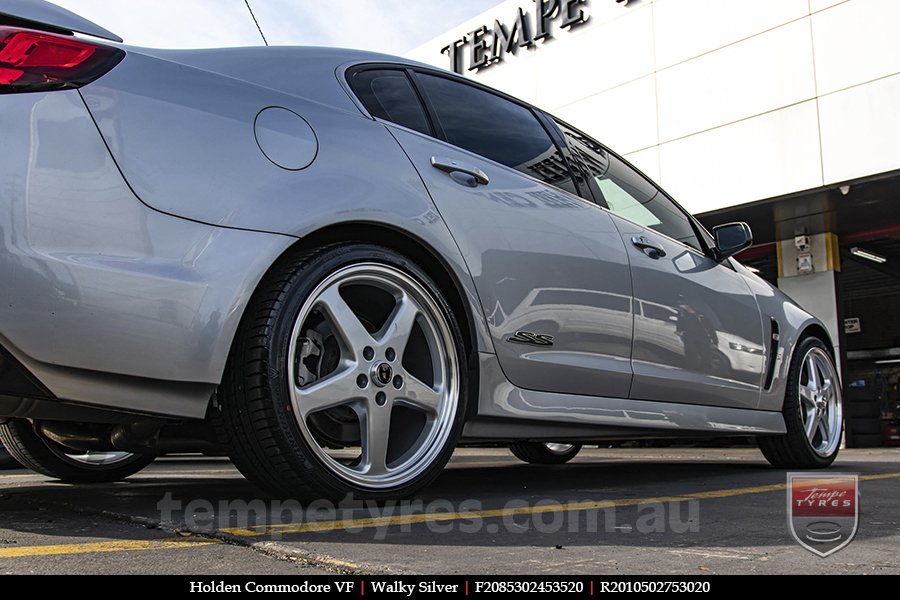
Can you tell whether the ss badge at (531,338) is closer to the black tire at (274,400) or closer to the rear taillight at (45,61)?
the black tire at (274,400)

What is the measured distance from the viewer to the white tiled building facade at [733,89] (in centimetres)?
930

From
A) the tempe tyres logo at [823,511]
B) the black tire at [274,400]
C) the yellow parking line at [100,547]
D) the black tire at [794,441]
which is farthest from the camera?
the black tire at [794,441]

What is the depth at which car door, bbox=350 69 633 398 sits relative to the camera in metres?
2.63

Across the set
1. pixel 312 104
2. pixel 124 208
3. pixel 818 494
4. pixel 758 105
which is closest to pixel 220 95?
pixel 312 104

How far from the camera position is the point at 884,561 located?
5.32 feet

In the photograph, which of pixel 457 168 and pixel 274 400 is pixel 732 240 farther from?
pixel 274 400

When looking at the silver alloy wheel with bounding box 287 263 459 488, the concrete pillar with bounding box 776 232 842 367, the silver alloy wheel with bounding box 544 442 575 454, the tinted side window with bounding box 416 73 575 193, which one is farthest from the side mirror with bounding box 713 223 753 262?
the concrete pillar with bounding box 776 232 842 367

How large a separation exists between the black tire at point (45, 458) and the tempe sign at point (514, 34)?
10473mm

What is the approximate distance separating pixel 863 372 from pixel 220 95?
2269 cm

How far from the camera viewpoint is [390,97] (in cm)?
272

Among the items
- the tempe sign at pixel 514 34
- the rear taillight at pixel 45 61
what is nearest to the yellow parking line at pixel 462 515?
the rear taillight at pixel 45 61

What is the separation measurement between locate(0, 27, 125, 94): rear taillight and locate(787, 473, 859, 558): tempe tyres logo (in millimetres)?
1929

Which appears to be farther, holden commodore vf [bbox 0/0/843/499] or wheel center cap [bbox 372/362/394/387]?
wheel center cap [bbox 372/362/394/387]

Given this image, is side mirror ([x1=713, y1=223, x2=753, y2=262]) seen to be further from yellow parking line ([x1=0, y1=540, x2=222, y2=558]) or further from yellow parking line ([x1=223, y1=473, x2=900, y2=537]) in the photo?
yellow parking line ([x1=0, y1=540, x2=222, y2=558])
